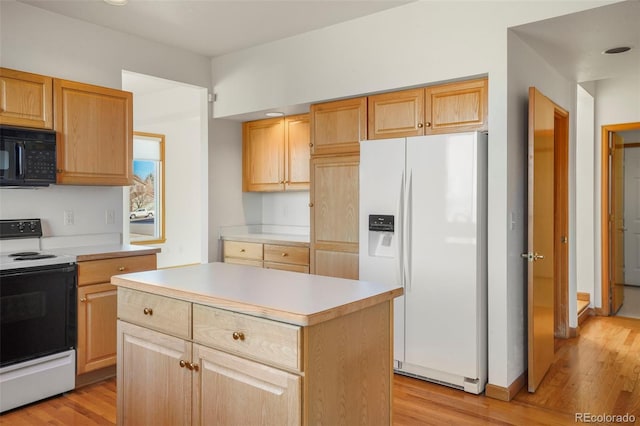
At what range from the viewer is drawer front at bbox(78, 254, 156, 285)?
307cm

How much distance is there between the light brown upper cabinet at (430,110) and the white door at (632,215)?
16.1 ft

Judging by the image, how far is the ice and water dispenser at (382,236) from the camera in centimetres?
323

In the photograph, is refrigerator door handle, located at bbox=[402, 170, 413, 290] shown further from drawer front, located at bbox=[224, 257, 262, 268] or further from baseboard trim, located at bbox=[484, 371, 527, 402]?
drawer front, located at bbox=[224, 257, 262, 268]

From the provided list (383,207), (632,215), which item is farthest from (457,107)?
(632,215)

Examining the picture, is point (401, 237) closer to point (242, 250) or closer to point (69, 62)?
point (242, 250)

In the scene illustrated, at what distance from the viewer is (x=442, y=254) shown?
3.02 metres

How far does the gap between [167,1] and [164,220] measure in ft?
14.4

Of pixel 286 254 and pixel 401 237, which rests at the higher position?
pixel 401 237

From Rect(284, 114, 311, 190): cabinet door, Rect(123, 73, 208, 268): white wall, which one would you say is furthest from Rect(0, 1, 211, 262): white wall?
Rect(123, 73, 208, 268): white wall

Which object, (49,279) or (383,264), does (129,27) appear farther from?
(383,264)

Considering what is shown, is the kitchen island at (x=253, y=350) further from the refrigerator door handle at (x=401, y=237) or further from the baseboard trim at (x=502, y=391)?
the baseboard trim at (x=502, y=391)

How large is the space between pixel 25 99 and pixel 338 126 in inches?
85.6

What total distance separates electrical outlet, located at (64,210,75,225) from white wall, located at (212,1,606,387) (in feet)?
6.51

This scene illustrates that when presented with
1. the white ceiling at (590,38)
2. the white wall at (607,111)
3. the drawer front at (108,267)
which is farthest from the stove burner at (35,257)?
the white wall at (607,111)
